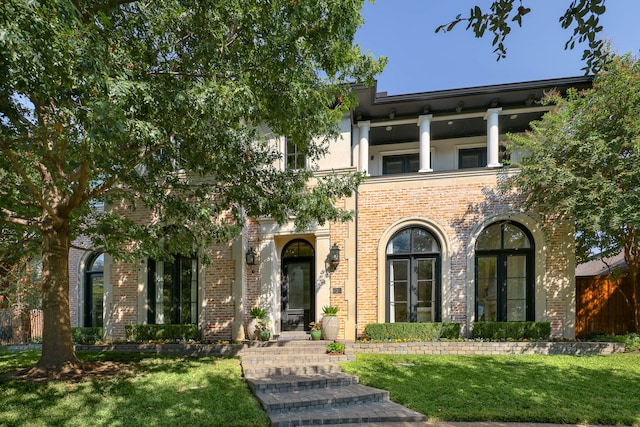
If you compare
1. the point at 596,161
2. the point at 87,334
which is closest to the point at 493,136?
the point at 596,161

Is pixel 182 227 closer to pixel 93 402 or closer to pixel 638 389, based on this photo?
pixel 93 402

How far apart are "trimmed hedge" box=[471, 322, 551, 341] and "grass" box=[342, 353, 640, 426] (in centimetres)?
96

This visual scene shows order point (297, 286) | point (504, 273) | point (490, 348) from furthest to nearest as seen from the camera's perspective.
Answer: point (297, 286) < point (504, 273) < point (490, 348)

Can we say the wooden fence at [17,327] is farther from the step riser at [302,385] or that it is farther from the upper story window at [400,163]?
the upper story window at [400,163]

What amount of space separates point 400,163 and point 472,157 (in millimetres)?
2396

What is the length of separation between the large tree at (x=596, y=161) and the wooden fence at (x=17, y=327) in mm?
17584

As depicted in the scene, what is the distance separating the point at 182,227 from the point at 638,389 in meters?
9.15

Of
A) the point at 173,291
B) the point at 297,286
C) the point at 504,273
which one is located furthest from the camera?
the point at 297,286

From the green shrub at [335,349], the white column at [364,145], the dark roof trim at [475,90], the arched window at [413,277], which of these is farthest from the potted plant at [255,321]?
the dark roof trim at [475,90]

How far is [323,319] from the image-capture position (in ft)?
33.0

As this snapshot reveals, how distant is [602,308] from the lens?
10.6m

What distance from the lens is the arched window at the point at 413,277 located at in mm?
10570

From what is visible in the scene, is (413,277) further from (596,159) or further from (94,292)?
(94,292)

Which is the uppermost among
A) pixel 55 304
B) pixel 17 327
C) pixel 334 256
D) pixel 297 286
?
pixel 334 256
